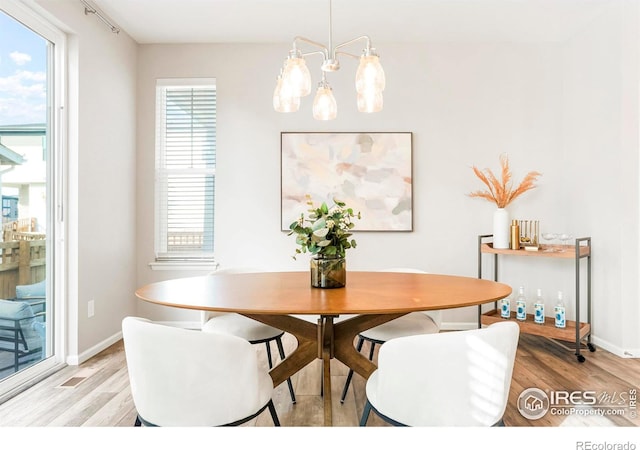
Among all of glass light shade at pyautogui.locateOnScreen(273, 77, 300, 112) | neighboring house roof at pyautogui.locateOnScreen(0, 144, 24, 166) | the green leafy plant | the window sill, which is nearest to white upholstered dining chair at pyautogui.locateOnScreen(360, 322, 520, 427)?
the green leafy plant

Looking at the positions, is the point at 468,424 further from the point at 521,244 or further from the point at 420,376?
the point at 521,244

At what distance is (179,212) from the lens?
12.4 ft

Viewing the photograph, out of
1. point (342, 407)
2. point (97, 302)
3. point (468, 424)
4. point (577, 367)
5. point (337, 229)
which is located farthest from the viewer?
point (97, 302)

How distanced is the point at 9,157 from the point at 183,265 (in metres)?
1.63

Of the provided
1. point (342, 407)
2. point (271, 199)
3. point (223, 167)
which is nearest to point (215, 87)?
point (223, 167)

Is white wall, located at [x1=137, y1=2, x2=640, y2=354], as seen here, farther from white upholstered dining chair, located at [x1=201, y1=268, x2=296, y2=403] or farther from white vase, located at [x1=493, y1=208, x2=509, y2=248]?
white upholstered dining chair, located at [x1=201, y1=268, x2=296, y2=403]

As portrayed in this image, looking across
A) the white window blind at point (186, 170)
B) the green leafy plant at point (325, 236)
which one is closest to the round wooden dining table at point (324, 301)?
the green leafy plant at point (325, 236)

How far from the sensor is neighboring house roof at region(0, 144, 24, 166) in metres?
2.37

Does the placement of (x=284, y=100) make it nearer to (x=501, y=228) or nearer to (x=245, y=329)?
(x=245, y=329)

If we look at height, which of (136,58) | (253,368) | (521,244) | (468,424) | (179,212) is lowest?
(468,424)

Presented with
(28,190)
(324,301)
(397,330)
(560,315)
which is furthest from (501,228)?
(28,190)

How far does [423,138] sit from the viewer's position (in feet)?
12.1
